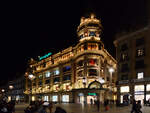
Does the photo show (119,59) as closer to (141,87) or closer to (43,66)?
(141,87)

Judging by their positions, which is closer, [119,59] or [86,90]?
[119,59]

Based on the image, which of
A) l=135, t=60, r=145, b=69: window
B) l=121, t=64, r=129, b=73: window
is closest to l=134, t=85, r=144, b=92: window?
l=135, t=60, r=145, b=69: window

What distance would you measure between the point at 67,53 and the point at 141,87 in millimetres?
34090

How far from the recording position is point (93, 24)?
63125 mm

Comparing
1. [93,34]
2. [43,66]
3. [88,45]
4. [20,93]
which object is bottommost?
[20,93]

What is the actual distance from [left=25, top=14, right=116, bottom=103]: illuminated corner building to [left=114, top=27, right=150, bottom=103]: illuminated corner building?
9466 mm

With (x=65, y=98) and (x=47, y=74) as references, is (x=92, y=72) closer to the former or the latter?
(x=65, y=98)

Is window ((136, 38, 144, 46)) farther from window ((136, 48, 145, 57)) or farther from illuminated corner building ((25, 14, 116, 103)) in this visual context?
illuminated corner building ((25, 14, 116, 103))

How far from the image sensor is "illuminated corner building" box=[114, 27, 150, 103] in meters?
43.8

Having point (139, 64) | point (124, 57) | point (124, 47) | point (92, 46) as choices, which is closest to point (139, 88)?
point (139, 64)

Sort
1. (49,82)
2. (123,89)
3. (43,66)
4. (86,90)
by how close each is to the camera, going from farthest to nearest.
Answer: (43,66) → (49,82) → (86,90) → (123,89)

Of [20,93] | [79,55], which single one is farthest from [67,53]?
[20,93]

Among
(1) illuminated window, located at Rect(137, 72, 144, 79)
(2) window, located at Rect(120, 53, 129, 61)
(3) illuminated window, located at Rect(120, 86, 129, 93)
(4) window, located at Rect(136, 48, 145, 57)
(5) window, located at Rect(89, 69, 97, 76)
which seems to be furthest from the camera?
(5) window, located at Rect(89, 69, 97, 76)

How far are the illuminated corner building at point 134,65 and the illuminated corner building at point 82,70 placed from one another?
9.47m
